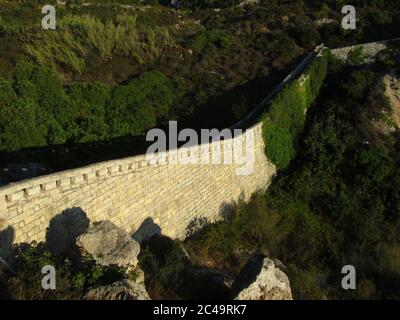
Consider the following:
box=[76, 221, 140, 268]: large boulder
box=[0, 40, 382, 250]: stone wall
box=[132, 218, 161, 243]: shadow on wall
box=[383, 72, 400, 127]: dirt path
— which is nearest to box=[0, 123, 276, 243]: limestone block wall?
box=[0, 40, 382, 250]: stone wall

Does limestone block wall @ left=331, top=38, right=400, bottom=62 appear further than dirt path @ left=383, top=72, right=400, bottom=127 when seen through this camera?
Yes

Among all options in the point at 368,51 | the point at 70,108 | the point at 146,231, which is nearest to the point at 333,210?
the point at 146,231

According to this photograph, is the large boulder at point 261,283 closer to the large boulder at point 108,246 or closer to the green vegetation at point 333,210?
the large boulder at point 108,246

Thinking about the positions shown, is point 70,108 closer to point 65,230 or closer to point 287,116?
point 287,116

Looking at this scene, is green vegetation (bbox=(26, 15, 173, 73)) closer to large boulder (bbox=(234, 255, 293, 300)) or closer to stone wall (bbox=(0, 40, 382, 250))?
stone wall (bbox=(0, 40, 382, 250))

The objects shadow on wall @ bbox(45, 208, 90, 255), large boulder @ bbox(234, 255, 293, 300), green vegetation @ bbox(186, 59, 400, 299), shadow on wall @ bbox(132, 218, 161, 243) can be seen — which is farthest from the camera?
green vegetation @ bbox(186, 59, 400, 299)

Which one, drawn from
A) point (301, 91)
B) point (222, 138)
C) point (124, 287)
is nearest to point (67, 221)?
point (124, 287)
